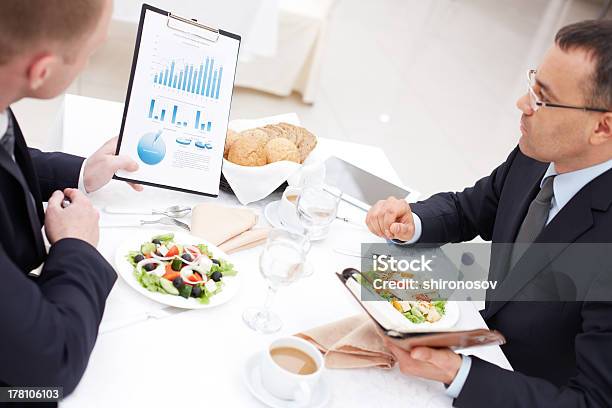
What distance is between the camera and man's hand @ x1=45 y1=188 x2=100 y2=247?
1.27m

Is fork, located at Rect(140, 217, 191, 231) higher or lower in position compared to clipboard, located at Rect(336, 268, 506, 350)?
lower

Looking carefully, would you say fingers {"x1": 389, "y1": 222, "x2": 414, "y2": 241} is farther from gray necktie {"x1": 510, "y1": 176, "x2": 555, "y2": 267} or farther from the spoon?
the spoon

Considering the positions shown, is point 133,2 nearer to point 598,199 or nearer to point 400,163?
point 400,163

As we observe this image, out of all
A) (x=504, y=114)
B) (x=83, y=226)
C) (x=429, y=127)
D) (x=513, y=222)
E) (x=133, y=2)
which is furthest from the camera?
(x=504, y=114)

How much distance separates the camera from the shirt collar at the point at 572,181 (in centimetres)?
172

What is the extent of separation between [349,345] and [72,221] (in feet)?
2.04

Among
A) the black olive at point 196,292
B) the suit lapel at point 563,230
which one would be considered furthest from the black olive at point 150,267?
the suit lapel at point 563,230

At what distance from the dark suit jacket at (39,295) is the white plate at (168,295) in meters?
0.12

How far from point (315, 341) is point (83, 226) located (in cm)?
53

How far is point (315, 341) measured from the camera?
1370mm

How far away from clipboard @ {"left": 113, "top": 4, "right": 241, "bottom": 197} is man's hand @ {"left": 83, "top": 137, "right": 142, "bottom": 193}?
0.03 m

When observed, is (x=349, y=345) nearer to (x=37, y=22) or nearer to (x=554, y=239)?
(x=554, y=239)

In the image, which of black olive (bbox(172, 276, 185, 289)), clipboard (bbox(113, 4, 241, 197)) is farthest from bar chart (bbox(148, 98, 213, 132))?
black olive (bbox(172, 276, 185, 289))

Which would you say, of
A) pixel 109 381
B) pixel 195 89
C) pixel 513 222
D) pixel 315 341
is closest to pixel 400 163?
pixel 513 222
